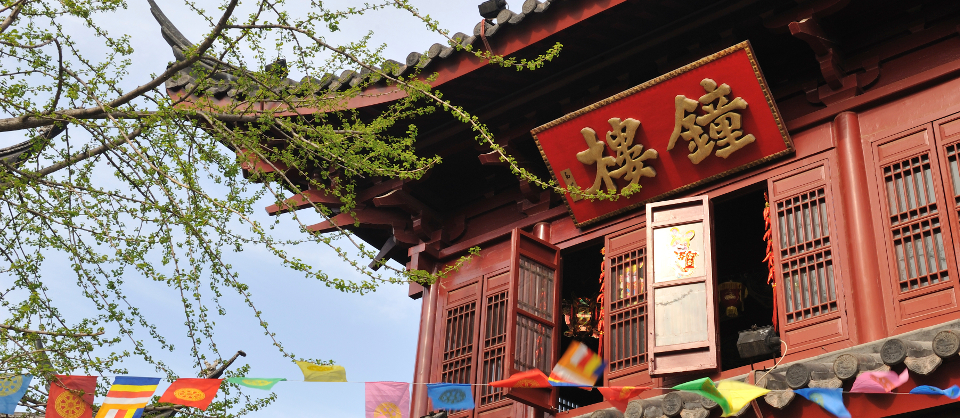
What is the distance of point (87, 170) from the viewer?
711 cm

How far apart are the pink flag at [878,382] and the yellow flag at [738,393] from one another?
0.60 meters

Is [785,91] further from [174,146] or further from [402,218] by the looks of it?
[174,146]

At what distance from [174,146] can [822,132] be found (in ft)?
16.0

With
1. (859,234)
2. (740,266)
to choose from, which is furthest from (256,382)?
(740,266)

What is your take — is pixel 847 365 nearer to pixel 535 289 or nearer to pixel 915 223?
pixel 915 223

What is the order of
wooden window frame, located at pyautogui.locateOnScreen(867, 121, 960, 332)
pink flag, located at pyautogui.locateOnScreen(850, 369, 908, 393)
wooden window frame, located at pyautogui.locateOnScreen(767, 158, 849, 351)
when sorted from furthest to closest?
wooden window frame, located at pyautogui.locateOnScreen(767, 158, 849, 351) → wooden window frame, located at pyautogui.locateOnScreen(867, 121, 960, 332) → pink flag, located at pyautogui.locateOnScreen(850, 369, 908, 393)

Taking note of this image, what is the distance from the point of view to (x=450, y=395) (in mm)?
8133

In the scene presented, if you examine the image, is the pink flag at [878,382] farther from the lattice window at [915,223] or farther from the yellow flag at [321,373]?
the yellow flag at [321,373]

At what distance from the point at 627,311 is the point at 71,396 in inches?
172

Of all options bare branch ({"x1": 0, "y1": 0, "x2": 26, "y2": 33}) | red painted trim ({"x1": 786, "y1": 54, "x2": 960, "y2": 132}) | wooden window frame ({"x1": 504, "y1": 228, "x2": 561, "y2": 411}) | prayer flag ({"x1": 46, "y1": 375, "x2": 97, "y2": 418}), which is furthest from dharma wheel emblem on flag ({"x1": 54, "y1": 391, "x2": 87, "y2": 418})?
red painted trim ({"x1": 786, "y1": 54, "x2": 960, "y2": 132})

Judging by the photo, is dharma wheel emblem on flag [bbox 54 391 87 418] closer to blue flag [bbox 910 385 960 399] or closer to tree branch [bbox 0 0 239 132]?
tree branch [bbox 0 0 239 132]

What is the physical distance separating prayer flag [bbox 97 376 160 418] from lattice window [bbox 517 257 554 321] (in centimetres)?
313

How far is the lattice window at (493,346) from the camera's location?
8570 millimetres

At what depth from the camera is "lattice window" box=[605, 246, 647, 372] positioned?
7883 millimetres
